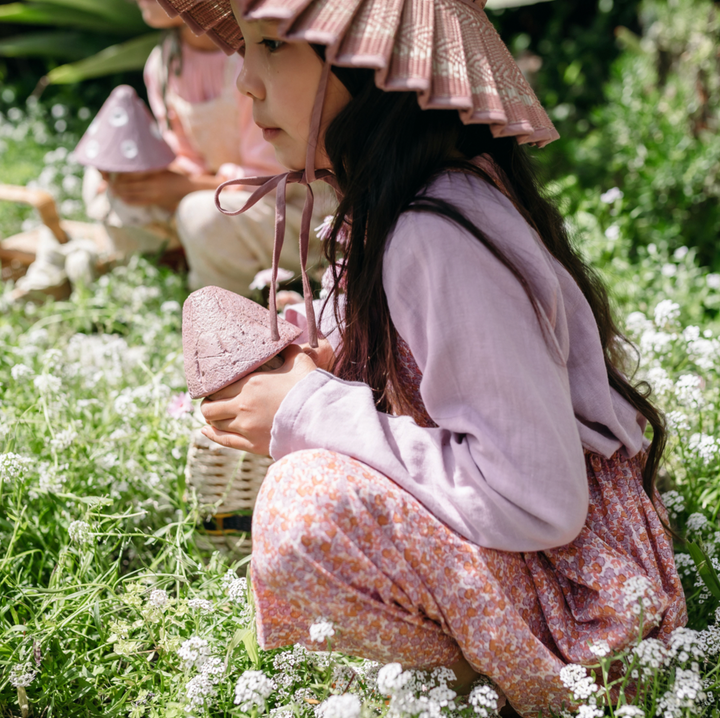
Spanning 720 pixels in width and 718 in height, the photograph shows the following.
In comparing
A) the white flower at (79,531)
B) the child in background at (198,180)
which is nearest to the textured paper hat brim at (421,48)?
the white flower at (79,531)

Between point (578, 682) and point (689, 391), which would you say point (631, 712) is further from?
point (689, 391)

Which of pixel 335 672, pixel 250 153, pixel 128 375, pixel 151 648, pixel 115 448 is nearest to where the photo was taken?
pixel 335 672

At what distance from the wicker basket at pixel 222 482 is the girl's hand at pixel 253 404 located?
24 centimetres

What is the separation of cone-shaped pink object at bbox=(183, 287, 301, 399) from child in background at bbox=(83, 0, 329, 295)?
1.32 meters

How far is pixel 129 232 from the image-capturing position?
3.15m

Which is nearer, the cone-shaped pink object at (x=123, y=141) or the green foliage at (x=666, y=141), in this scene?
the cone-shaped pink object at (x=123, y=141)

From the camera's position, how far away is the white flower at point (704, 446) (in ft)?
5.33

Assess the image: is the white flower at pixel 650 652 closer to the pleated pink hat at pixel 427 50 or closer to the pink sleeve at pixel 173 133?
the pleated pink hat at pixel 427 50

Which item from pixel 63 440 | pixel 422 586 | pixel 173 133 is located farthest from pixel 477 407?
pixel 173 133

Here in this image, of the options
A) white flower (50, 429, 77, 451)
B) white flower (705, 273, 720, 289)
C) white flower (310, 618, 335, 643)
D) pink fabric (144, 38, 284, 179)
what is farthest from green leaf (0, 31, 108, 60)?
white flower (310, 618, 335, 643)

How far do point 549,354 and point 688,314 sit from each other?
164 centimetres

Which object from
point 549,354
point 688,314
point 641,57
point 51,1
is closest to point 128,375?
point 549,354

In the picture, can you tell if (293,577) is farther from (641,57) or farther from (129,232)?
(641,57)

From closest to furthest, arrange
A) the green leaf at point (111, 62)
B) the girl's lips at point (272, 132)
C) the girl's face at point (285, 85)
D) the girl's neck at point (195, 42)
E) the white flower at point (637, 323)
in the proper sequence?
1. the girl's face at point (285, 85)
2. the girl's lips at point (272, 132)
3. the white flower at point (637, 323)
4. the girl's neck at point (195, 42)
5. the green leaf at point (111, 62)
